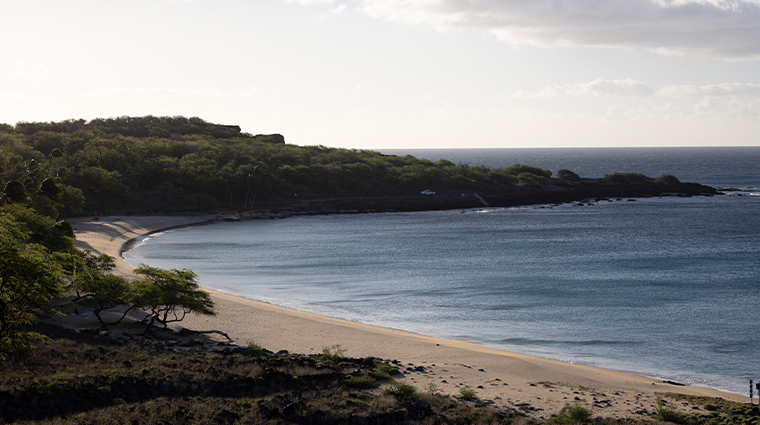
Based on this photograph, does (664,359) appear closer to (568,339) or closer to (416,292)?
(568,339)

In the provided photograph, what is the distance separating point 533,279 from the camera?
45.8 meters

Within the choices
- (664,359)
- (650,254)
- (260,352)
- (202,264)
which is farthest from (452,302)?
(650,254)

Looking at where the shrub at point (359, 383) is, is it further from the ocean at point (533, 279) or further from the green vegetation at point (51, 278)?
the ocean at point (533, 279)

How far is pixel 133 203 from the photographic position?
97062mm

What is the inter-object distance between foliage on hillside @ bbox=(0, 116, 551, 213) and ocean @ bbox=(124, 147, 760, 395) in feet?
61.7

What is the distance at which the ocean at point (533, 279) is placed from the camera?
27875 millimetres

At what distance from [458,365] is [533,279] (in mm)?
24292

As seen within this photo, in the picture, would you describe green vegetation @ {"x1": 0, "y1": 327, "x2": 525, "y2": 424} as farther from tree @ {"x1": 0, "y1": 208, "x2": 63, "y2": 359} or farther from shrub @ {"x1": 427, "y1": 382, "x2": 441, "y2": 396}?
tree @ {"x1": 0, "y1": 208, "x2": 63, "y2": 359}

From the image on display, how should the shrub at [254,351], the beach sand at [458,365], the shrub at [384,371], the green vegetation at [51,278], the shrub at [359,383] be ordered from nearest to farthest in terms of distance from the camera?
1. the green vegetation at [51,278]
2. the beach sand at [458,365]
3. the shrub at [359,383]
4. the shrub at [384,371]
5. the shrub at [254,351]

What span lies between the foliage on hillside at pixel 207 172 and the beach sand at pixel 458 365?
2164 inches

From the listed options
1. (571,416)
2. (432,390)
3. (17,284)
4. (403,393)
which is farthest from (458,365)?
(17,284)

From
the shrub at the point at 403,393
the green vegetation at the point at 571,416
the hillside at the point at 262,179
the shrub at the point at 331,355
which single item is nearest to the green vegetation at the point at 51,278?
the shrub at the point at 331,355

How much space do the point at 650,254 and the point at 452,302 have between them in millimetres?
31622

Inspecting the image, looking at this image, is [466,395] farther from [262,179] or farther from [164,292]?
[262,179]
